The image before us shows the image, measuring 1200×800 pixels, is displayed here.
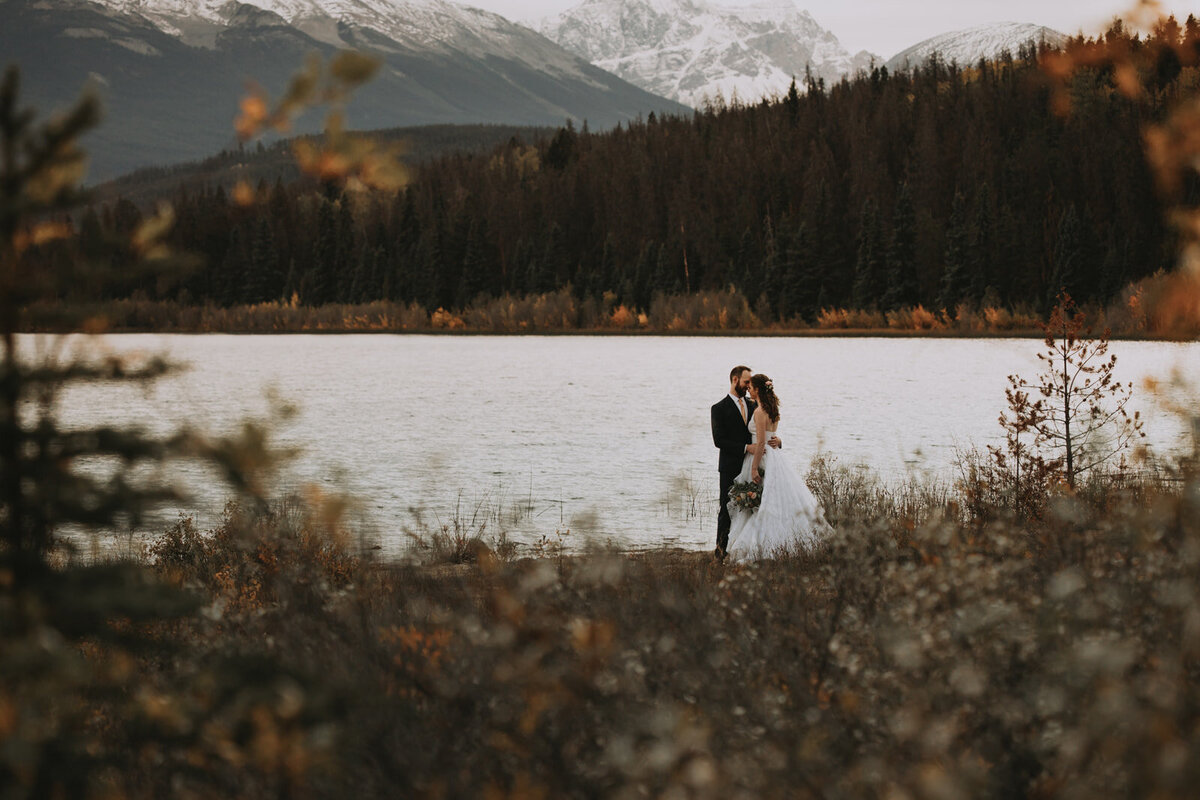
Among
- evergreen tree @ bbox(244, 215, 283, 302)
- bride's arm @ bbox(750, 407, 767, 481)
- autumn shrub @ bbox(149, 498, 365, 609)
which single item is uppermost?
evergreen tree @ bbox(244, 215, 283, 302)

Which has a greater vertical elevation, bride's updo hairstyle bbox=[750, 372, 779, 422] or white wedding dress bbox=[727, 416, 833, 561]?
bride's updo hairstyle bbox=[750, 372, 779, 422]

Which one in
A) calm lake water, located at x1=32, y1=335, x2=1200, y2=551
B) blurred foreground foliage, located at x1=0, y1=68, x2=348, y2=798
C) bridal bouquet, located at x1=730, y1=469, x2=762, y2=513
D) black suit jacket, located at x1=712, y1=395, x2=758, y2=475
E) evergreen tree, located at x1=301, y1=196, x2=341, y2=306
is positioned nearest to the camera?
blurred foreground foliage, located at x1=0, y1=68, x2=348, y2=798

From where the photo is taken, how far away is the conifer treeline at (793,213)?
63.0m

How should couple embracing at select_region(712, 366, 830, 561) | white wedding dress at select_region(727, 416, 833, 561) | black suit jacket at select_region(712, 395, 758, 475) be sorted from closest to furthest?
white wedding dress at select_region(727, 416, 833, 561)
couple embracing at select_region(712, 366, 830, 561)
black suit jacket at select_region(712, 395, 758, 475)

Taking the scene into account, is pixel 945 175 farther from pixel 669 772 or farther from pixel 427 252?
pixel 669 772

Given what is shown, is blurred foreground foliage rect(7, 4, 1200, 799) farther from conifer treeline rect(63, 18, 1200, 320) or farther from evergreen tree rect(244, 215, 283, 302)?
evergreen tree rect(244, 215, 283, 302)

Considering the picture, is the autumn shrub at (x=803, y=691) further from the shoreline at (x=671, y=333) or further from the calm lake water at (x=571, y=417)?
the shoreline at (x=671, y=333)

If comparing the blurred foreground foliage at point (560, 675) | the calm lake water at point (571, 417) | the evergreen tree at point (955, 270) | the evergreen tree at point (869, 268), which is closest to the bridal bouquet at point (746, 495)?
the calm lake water at point (571, 417)

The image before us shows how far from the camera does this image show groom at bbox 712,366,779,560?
33.4ft

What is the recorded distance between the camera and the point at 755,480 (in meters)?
10.3

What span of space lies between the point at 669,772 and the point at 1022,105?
78762 mm

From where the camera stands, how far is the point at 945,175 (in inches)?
2771

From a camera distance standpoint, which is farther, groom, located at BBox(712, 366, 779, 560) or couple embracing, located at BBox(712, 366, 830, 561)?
groom, located at BBox(712, 366, 779, 560)

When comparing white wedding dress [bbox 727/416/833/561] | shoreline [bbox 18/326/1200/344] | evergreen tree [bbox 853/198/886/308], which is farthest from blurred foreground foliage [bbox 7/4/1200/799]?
evergreen tree [bbox 853/198/886/308]
